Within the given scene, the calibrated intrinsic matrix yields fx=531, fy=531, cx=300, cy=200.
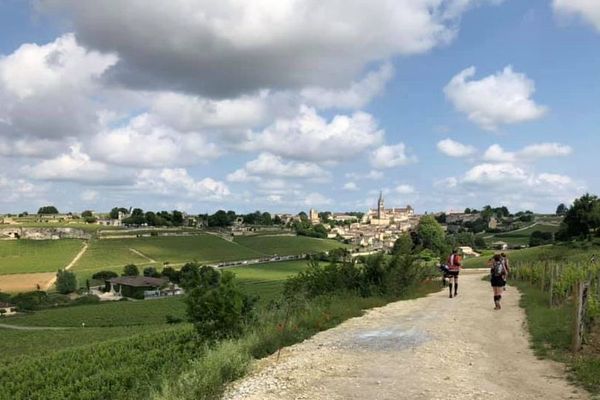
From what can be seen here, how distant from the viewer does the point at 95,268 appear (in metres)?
118

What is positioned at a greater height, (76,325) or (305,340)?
(305,340)

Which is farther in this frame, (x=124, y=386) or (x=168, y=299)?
(x=168, y=299)

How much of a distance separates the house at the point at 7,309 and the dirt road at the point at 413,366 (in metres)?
77.5

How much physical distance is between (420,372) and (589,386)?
2596 millimetres

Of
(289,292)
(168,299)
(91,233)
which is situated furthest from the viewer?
(91,233)

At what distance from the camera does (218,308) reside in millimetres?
13133

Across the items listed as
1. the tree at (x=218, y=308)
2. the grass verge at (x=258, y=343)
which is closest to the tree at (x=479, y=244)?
the grass verge at (x=258, y=343)

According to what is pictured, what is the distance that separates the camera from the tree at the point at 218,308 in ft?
43.1

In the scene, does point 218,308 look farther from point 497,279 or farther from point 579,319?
point 497,279

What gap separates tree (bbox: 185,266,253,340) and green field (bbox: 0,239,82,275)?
371ft

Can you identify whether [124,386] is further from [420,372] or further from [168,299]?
[168,299]

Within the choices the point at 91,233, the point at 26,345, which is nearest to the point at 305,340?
the point at 26,345

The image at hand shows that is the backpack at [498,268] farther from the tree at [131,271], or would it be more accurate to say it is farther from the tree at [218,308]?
the tree at [131,271]

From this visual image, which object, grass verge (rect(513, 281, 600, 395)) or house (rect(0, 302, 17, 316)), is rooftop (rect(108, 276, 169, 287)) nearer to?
house (rect(0, 302, 17, 316))
